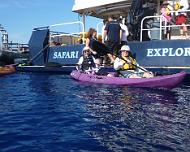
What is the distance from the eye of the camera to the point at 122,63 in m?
13.6

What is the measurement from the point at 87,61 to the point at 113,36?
54.4 inches

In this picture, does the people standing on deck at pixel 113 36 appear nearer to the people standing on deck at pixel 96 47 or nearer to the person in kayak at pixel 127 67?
the people standing on deck at pixel 96 47

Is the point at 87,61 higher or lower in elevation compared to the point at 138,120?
higher

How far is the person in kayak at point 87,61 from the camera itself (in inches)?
612

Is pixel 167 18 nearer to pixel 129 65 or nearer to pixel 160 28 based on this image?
pixel 160 28

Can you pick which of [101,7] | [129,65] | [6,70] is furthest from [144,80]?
[6,70]

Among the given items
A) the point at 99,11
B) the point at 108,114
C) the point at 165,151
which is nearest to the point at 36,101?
the point at 108,114

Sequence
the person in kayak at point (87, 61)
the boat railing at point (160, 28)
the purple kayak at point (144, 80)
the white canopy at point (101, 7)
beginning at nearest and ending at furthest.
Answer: the purple kayak at point (144, 80), the boat railing at point (160, 28), the person in kayak at point (87, 61), the white canopy at point (101, 7)

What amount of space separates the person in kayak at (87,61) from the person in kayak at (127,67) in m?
2.00

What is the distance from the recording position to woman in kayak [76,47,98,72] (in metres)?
15.6

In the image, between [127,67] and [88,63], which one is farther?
[88,63]

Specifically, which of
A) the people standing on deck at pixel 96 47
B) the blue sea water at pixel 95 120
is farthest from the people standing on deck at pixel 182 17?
the people standing on deck at pixel 96 47

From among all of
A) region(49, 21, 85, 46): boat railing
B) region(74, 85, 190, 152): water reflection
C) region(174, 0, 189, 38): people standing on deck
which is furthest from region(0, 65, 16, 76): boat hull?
region(174, 0, 189, 38): people standing on deck

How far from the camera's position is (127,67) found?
13641mm
